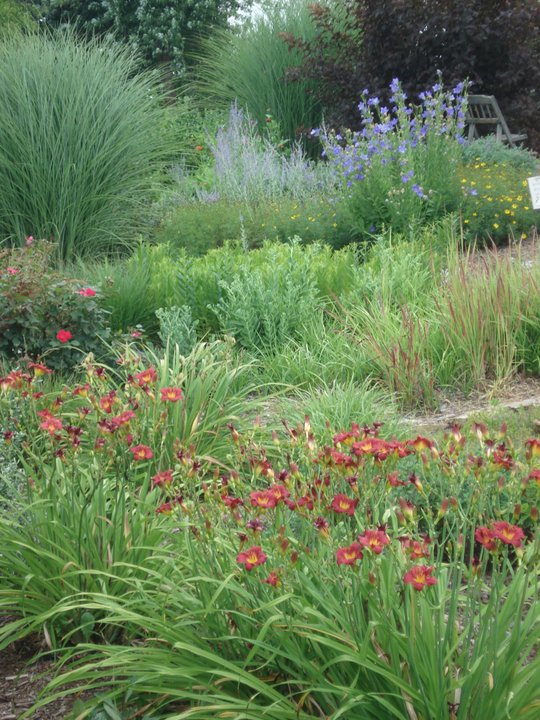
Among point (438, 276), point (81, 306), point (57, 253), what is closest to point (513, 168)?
point (438, 276)

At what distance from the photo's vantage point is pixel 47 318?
5711 millimetres

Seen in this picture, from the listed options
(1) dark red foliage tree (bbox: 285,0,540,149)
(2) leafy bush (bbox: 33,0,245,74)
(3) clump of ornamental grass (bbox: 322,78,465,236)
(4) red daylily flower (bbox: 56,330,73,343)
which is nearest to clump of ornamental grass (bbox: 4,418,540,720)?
(4) red daylily flower (bbox: 56,330,73,343)

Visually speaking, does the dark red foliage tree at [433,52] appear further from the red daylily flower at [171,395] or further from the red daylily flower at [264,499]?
the red daylily flower at [264,499]

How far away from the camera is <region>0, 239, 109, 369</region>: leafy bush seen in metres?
5.51

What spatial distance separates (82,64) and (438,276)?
5.71 m

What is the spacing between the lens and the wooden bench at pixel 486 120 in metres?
12.5

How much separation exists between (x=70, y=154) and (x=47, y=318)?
413 centimetres

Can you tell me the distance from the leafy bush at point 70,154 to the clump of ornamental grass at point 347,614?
7047 millimetres

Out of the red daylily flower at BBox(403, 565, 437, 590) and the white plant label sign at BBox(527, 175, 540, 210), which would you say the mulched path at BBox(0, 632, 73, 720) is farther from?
the white plant label sign at BBox(527, 175, 540, 210)

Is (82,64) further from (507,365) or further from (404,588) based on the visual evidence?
(404,588)

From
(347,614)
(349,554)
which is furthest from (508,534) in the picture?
(347,614)

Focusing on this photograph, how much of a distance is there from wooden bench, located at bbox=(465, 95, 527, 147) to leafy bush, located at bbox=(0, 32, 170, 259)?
479 cm

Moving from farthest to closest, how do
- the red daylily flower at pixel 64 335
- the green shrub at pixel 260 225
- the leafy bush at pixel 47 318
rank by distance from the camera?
the green shrub at pixel 260 225
the leafy bush at pixel 47 318
the red daylily flower at pixel 64 335

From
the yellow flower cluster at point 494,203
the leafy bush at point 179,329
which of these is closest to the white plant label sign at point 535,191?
the yellow flower cluster at point 494,203
